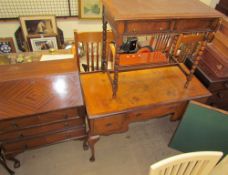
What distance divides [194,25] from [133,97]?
71 centimetres

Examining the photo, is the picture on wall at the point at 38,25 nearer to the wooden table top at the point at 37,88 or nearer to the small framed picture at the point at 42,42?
the small framed picture at the point at 42,42

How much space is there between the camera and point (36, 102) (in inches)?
49.5

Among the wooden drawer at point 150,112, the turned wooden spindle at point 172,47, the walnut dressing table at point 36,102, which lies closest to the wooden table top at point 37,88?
the walnut dressing table at point 36,102

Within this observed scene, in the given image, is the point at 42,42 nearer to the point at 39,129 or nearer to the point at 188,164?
the point at 39,129

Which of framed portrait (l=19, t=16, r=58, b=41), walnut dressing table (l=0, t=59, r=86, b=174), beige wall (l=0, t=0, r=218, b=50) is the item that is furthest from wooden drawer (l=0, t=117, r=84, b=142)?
beige wall (l=0, t=0, r=218, b=50)

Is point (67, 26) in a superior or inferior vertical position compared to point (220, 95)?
superior

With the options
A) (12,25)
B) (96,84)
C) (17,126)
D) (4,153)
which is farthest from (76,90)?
(12,25)

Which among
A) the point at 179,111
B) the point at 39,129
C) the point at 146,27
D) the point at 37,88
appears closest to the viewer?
the point at 146,27

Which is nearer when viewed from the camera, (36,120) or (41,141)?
(36,120)

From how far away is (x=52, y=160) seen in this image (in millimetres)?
1775

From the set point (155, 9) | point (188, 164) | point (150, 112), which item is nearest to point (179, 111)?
point (150, 112)

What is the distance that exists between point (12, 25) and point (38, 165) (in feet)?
5.72

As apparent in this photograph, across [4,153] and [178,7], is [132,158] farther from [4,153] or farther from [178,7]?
[178,7]

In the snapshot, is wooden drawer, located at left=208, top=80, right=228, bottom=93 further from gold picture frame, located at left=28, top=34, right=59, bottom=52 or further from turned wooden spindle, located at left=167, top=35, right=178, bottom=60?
Answer: gold picture frame, located at left=28, top=34, right=59, bottom=52
